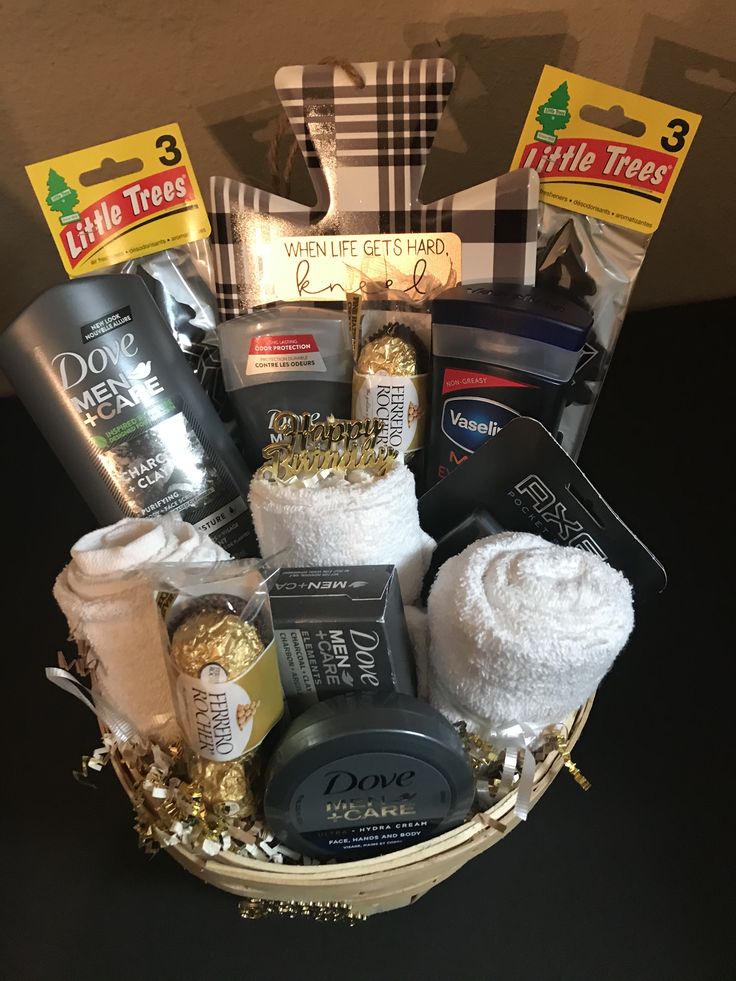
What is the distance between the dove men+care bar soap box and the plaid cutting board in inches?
16.4

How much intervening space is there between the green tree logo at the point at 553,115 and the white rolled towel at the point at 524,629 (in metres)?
0.44

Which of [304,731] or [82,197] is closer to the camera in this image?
[304,731]

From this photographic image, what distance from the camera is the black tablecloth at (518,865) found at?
0.65 metres

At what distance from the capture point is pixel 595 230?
833 mm

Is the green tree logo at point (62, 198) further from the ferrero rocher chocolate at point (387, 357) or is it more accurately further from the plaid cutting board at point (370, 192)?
the ferrero rocher chocolate at point (387, 357)

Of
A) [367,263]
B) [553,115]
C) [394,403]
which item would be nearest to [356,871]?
[394,403]

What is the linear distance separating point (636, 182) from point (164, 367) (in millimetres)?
521

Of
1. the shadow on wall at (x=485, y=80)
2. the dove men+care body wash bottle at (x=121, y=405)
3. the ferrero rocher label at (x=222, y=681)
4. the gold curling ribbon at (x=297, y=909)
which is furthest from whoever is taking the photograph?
the shadow on wall at (x=485, y=80)

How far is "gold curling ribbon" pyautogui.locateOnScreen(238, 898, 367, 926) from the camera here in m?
0.62

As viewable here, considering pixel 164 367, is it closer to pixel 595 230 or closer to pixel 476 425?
pixel 476 425

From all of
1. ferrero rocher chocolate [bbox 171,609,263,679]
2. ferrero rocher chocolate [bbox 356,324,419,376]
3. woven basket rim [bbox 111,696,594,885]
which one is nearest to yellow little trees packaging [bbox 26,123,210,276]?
ferrero rocher chocolate [bbox 356,324,419,376]

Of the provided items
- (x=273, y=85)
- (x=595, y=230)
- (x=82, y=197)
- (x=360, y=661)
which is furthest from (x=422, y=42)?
(x=360, y=661)

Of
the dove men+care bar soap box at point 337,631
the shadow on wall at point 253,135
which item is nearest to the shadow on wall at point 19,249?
the shadow on wall at point 253,135

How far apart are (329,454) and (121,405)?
0.24 meters
